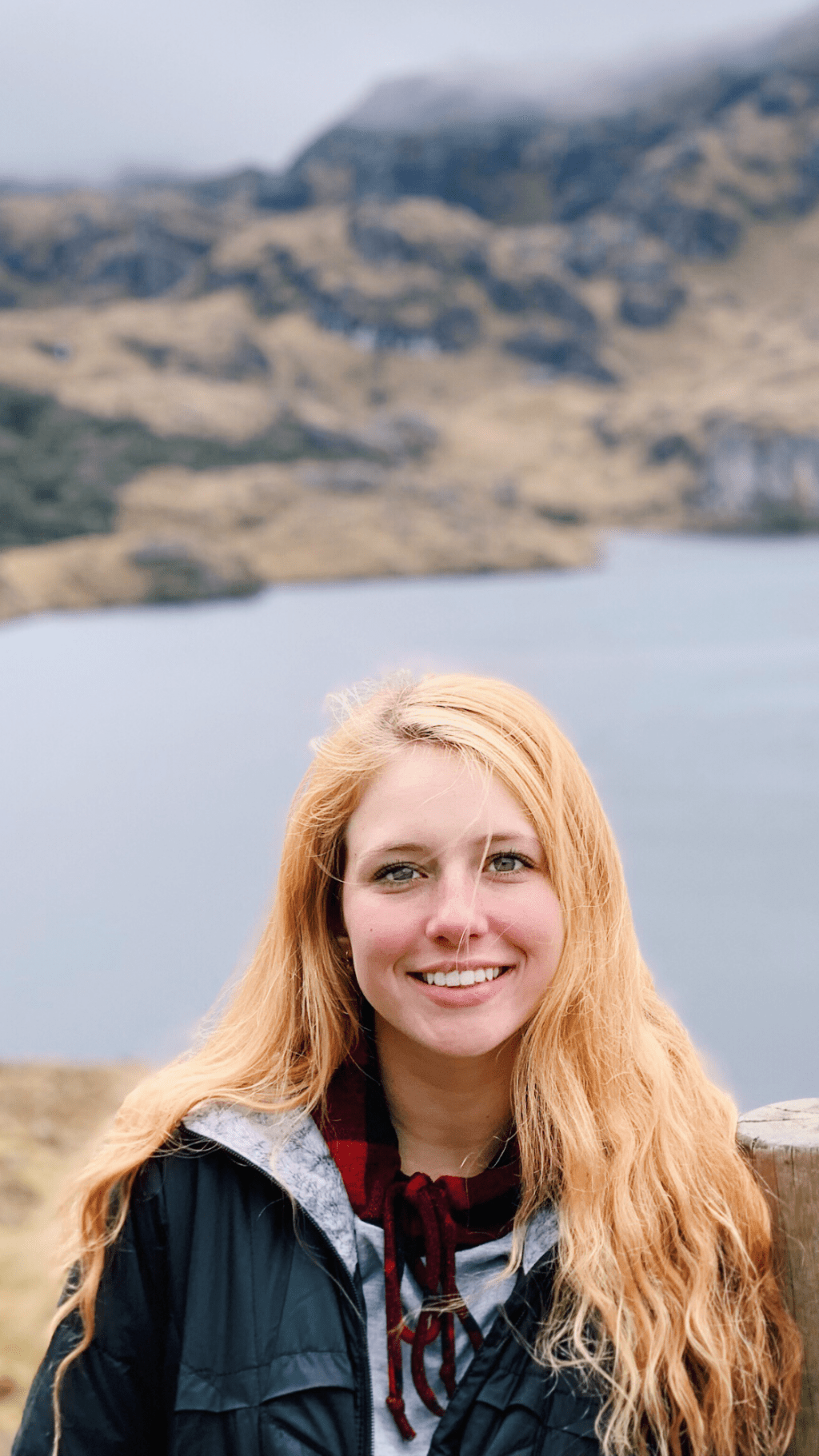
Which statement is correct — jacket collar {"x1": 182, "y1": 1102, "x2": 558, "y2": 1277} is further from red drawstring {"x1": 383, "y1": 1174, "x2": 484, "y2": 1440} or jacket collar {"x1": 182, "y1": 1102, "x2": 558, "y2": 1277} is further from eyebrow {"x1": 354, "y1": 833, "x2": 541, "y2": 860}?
eyebrow {"x1": 354, "y1": 833, "x2": 541, "y2": 860}

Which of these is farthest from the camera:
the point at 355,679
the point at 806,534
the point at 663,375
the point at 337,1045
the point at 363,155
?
the point at 363,155

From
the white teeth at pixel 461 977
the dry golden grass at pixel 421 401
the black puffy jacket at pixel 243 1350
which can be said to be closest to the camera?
the black puffy jacket at pixel 243 1350

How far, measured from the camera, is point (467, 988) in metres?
1.50

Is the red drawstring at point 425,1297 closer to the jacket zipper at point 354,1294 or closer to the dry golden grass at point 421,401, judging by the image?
the jacket zipper at point 354,1294

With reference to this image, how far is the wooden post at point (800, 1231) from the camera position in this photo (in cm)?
146

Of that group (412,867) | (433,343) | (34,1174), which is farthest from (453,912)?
(433,343)

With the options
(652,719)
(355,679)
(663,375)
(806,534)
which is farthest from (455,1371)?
(663,375)

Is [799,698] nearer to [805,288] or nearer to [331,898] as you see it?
[331,898]

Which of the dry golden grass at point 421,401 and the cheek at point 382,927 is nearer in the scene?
the cheek at point 382,927

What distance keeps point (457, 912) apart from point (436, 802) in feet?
0.49

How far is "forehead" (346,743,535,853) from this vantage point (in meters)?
1.53

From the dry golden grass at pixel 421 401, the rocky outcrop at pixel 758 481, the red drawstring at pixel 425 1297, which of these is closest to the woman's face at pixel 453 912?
the red drawstring at pixel 425 1297

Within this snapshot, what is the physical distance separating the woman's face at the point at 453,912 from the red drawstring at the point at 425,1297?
0.61 ft

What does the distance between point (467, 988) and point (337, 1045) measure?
31cm
